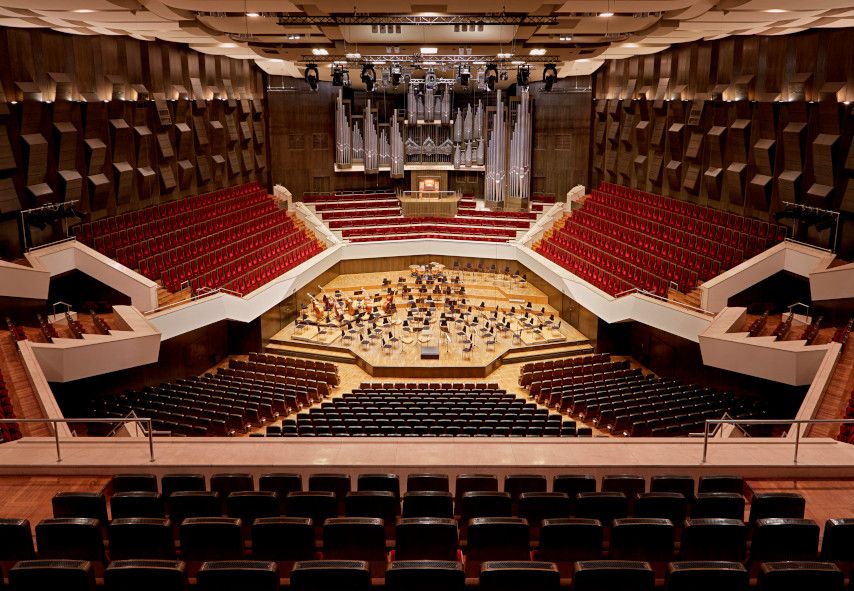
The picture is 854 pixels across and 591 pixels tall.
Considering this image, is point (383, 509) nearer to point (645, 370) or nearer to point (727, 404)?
point (727, 404)

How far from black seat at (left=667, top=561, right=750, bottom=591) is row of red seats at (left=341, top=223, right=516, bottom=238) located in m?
13.2

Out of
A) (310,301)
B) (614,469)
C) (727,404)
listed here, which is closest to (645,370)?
(727,404)

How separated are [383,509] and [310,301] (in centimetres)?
1008

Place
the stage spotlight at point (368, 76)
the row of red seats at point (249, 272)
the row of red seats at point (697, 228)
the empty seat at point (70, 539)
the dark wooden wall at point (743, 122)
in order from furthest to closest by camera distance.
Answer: the row of red seats at point (249, 272) < the stage spotlight at point (368, 76) < the row of red seats at point (697, 228) < the dark wooden wall at point (743, 122) < the empty seat at point (70, 539)

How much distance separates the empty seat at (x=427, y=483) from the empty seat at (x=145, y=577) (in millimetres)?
1504

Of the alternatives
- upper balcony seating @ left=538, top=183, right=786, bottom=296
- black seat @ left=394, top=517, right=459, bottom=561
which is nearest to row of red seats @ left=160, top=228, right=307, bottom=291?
upper balcony seating @ left=538, top=183, right=786, bottom=296

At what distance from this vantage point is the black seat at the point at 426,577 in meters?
2.45

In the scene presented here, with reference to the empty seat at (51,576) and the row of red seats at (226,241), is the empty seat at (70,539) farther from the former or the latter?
the row of red seats at (226,241)

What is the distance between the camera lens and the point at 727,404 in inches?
321

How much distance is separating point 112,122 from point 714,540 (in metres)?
10.1

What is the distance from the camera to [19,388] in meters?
6.82

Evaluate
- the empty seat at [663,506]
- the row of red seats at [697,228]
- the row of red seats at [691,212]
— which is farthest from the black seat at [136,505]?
the row of red seats at [691,212]

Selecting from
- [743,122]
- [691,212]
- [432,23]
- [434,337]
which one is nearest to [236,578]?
[432,23]

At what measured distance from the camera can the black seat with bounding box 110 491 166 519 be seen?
11.0 ft
